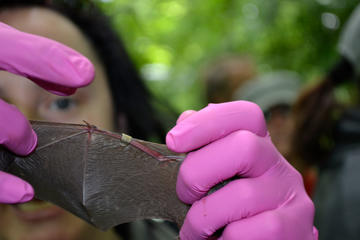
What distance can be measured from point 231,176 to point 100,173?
1.16 feet

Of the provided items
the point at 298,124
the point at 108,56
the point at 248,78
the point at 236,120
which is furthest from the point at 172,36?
the point at 236,120

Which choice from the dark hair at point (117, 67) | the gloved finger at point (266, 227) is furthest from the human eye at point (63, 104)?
the gloved finger at point (266, 227)

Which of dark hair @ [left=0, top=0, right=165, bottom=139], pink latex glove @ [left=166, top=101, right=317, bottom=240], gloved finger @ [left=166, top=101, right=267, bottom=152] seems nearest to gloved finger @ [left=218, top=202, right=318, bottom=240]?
pink latex glove @ [left=166, top=101, right=317, bottom=240]

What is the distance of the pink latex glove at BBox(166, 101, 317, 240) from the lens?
0.84 meters

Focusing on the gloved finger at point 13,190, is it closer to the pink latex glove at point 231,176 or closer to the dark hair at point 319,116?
the pink latex glove at point 231,176

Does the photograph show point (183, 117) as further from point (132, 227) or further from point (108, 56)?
point (132, 227)

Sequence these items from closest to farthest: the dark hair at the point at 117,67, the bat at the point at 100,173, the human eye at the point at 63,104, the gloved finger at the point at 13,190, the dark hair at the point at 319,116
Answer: the gloved finger at the point at 13,190 → the bat at the point at 100,173 → the human eye at the point at 63,104 → the dark hair at the point at 117,67 → the dark hair at the point at 319,116

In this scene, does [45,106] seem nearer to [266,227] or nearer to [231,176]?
[231,176]

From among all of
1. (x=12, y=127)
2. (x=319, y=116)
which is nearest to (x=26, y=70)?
(x=12, y=127)

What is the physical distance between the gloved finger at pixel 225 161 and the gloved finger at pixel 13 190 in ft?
1.22

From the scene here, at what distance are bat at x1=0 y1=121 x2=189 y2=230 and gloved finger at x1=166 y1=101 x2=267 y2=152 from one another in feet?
0.27

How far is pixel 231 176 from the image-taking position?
867 mm

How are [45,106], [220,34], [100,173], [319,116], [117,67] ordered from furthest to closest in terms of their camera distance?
[220,34] → [319,116] → [117,67] → [45,106] → [100,173]

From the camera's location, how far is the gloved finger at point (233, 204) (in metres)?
0.84
